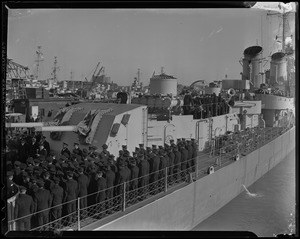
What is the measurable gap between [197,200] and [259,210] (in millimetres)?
785

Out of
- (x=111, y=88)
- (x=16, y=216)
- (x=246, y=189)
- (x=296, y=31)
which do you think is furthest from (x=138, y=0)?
(x=246, y=189)

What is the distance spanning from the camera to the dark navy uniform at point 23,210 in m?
2.62

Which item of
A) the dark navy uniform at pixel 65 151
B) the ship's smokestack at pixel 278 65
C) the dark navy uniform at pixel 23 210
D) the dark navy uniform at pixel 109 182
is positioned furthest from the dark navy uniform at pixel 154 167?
the ship's smokestack at pixel 278 65

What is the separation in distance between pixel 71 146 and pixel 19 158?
660mm

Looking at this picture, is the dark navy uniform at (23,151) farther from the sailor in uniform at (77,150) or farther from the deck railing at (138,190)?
the deck railing at (138,190)

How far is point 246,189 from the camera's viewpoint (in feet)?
18.9

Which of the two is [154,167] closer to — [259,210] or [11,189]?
[259,210]

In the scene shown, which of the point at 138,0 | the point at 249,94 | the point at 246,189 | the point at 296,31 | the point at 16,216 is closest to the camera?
the point at 296,31

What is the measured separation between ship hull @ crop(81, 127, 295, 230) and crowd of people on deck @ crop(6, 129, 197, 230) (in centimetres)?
25

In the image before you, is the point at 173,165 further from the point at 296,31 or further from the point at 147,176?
the point at 296,31

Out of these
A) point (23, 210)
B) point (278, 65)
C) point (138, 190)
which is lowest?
point (138, 190)

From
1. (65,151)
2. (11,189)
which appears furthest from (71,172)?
(65,151)

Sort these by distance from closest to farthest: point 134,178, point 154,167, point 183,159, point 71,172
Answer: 1. point 71,172
2. point 134,178
3. point 154,167
4. point 183,159

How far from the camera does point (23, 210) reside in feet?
8.83
